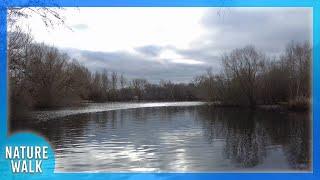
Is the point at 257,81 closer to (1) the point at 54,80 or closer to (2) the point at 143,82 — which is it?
(1) the point at 54,80

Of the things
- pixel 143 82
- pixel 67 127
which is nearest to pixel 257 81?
pixel 67 127

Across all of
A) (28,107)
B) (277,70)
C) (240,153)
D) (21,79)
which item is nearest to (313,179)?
(240,153)

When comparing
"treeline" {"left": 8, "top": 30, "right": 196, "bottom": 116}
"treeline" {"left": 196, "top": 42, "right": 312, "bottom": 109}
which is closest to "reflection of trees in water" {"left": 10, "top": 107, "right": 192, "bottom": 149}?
"treeline" {"left": 8, "top": 30, "right": 196, "bottom": 116}

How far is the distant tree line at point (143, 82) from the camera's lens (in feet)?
44.2

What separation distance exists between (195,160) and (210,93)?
39673mm

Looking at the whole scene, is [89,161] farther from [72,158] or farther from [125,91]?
[125,91]

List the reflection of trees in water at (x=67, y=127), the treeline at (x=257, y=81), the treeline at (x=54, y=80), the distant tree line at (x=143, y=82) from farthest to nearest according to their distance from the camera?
the treeline at (x=257, y=81) → the reflection of trees in water at (x=67, y=127) → the distant tree line at (x=143, y=82) → the treeline at (x=54, y=80)

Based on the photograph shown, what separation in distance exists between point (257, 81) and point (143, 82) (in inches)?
1254

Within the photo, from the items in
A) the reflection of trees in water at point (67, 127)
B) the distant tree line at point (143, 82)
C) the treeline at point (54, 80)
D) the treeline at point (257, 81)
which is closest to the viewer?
the treeline at point (54, 80)

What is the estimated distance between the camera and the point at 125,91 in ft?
65.0

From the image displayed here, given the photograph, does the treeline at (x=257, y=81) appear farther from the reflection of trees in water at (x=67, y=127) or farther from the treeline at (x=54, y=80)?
the reflection of trees in water at (x=67, y=127)

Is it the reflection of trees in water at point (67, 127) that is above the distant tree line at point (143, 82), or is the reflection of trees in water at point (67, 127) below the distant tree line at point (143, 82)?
below

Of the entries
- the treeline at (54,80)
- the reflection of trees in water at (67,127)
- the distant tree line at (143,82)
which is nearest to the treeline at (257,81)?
the distant tree line at (143,82)

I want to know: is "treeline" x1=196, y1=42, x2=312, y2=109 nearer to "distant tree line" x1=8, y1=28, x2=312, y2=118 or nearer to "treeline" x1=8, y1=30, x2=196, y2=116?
"distant tree line" x1=8, y1=28, x2=312, y2=118
